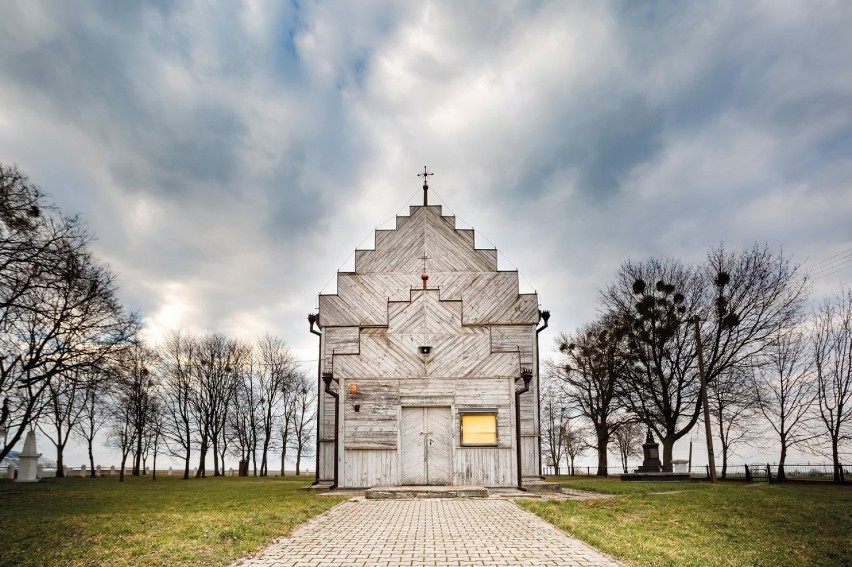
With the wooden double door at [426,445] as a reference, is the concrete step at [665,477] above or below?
below

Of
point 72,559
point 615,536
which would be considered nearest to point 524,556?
point 615,536

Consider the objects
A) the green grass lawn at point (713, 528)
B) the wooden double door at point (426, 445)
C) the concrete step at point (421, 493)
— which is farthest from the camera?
the wooden double door at point (426, 445)

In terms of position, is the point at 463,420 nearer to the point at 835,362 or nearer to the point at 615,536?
the point at 615,536

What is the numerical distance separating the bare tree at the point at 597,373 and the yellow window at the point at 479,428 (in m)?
19.2

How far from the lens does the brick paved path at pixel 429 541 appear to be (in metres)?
8.23

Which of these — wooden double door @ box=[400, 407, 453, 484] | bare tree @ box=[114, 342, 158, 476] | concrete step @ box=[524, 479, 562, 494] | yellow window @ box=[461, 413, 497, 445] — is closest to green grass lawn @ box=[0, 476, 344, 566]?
wooden double door @ box=[400, 407, 453, 484]

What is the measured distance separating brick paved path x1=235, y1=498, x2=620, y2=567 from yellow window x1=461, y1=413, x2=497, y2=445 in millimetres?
6150

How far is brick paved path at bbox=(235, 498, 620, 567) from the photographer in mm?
8227

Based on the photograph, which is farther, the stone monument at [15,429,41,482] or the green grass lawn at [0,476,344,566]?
the stone monument at [15,429,41,482]

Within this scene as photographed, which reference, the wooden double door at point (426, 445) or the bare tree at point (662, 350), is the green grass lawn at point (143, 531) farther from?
the bare tree at point (662, 350)

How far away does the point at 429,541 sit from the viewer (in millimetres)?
9680

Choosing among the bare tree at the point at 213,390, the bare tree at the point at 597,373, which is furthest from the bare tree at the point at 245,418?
the bare tree at the point at 597,373

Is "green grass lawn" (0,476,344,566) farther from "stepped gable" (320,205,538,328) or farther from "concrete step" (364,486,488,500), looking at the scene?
"stepped gable" (320,205,538,328)

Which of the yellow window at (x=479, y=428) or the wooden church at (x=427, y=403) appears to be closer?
the wooden church at (x=427, y=403)
